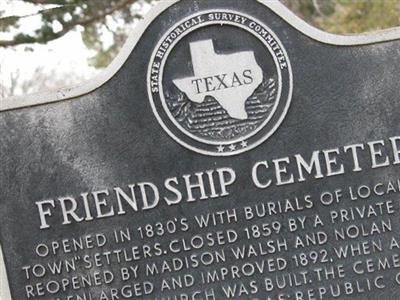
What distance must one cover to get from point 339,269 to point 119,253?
3.73 ft

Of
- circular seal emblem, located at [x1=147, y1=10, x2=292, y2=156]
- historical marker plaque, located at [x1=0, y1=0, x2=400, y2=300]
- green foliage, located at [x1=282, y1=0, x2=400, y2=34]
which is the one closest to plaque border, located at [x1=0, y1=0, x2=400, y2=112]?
historical marker plaque, located at [x1=0, y1=0, x2=400, y2=300]

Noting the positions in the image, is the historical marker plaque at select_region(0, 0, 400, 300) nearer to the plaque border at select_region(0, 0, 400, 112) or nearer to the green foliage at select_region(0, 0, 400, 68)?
the plaque border at select_region(0, 0, 400, 112)

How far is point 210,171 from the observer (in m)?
4.87

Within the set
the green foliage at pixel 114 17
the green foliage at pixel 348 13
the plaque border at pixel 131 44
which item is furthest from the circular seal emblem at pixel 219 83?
Result: the green foliage at pixel 348 13

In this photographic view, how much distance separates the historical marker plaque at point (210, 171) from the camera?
4855mm

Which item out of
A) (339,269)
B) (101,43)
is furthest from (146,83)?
(101,43)

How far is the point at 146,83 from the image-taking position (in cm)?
486

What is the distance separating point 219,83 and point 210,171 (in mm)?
453

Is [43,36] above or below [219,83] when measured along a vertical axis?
above

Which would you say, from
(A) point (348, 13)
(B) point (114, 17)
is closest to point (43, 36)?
(B) point (114, 17)

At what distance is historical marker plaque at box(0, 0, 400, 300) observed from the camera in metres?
4.86

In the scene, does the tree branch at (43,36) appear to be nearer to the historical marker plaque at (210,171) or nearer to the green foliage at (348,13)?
the historical marker plaque at (210,171)

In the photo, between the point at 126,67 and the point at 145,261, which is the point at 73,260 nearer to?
the point at 145,261

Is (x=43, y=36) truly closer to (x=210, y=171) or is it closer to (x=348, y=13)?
(x=210, y=171)
